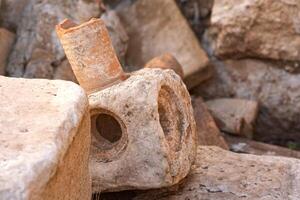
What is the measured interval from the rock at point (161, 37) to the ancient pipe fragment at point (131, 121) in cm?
181

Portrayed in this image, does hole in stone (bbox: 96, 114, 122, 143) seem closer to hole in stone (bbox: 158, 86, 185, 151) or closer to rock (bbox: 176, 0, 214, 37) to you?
hole in stone (bbox: 158, 86, 185, 151)

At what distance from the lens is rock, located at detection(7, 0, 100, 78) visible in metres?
3.84

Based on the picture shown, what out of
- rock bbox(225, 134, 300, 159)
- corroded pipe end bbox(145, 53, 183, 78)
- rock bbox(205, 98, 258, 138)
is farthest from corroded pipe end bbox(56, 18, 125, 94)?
rock bbox(205, 98, 258, 138)

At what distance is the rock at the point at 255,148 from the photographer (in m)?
3.73

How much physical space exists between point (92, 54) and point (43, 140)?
92 cm

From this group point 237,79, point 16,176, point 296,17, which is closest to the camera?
point 16,176

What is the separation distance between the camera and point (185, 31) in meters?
4.36

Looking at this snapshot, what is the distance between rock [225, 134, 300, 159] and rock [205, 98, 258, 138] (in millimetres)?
83

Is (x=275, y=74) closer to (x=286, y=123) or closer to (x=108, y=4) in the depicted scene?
(x=286, y=123)

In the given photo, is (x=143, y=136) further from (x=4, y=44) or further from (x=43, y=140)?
(x=4, y=44)

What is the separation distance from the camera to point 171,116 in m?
2.35

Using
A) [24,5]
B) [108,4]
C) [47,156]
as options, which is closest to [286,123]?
[108,4]

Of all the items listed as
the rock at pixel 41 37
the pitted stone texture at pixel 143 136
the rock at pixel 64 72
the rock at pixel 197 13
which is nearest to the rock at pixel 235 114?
the rock at pixel 197 13

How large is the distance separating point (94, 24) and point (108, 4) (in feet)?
7.44
